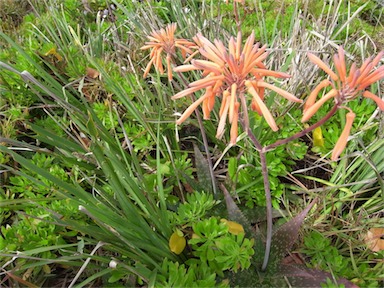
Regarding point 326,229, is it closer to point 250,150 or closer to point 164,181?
point 250,150

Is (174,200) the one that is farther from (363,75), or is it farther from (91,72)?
(91,72)

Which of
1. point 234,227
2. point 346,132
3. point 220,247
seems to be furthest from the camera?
point 234,227

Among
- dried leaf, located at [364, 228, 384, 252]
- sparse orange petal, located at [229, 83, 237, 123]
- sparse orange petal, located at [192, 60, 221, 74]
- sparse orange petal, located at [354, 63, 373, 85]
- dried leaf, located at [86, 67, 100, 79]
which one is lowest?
dried leaf, located at [364, 228, 384, 252]

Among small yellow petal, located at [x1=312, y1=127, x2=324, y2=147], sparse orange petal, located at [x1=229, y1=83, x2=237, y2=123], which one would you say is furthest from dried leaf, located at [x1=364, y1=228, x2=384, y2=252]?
sparse orange petal, located at [x1=229, y1=83, x2=237, y2=123]

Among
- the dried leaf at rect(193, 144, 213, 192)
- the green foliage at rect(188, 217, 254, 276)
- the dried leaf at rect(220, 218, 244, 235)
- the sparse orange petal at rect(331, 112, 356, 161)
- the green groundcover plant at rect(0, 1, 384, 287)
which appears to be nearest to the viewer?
the sparse orange petal at rect(331, 112, 356, 161)

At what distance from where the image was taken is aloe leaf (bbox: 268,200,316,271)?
3.92ft

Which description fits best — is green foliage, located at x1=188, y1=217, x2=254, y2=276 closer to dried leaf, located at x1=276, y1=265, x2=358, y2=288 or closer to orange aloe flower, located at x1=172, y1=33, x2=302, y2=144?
dried leaf, located at x1=276, y1=265, x2=358, y2=288

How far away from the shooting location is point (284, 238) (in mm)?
1223

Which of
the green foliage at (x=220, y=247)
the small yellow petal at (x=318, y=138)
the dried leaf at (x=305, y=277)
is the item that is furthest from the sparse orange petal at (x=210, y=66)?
the small yellow petal at (x=318, y=138)

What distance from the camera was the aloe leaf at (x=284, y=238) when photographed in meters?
1.19

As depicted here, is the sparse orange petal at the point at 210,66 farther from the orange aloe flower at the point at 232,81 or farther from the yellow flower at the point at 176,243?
the yellow flower at the point at 176,243

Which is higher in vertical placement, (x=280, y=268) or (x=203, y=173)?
(x=203, y=173)

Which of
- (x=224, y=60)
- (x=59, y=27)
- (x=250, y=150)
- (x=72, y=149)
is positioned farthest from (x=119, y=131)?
(x=224, y=60)

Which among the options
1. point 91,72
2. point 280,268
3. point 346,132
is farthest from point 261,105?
point 91,72
